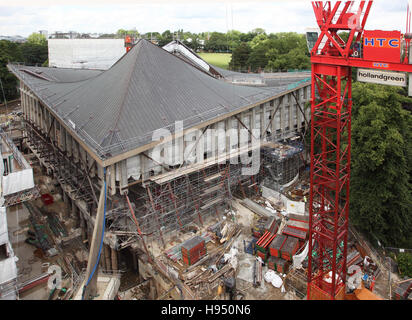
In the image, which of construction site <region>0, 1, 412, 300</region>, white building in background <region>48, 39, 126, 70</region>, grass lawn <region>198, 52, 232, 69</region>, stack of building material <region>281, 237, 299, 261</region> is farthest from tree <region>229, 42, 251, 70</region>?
stack of building material <region>281, 237, 299, 261</region>

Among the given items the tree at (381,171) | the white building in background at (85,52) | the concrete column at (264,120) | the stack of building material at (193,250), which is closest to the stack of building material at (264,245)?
the stack of building material at (193,250)

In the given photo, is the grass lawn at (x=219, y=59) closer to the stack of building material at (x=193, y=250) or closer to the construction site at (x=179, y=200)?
the construction site at (x=179, y=200)

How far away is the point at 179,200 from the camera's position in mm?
25938

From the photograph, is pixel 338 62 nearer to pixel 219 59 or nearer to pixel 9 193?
pixel 9 193

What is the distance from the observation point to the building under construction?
24.0 meters

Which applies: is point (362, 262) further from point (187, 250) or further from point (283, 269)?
point (187, 250)

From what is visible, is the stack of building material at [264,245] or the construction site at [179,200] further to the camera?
the stack of building material at [264,245]

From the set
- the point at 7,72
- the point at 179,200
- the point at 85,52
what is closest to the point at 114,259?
the point at 179,200

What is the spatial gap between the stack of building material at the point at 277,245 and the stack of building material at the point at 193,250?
424 centimetres

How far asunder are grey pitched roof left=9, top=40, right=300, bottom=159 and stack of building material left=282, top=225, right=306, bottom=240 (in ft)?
30.9

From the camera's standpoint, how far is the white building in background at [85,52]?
204ft

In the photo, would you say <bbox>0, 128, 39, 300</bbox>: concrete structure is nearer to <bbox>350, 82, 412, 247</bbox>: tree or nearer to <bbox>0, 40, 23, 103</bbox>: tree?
<bbox>350, 82, 412, 247</bbox>: tree

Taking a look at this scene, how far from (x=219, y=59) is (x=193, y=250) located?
260 ft
